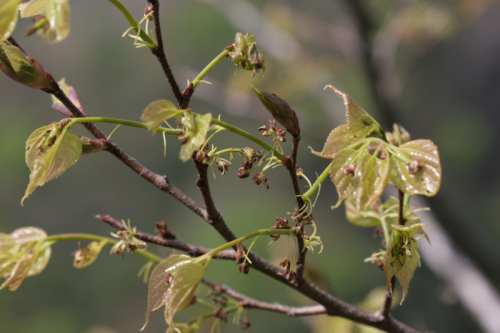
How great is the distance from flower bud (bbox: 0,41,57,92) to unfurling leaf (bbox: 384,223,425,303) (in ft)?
0.66

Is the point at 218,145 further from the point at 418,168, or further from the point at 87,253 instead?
the point at 418,168

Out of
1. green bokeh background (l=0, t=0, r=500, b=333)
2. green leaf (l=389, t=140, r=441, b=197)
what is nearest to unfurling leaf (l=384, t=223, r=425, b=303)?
green leaf (l=389, t=140, r=441, b=197)

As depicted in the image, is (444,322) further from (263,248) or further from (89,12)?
(89,12)

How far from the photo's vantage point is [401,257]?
0.19m

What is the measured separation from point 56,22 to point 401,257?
196 mm

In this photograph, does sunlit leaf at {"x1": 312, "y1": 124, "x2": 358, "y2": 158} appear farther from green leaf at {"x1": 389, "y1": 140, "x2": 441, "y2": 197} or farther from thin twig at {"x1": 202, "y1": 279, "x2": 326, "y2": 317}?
thin twig at {"x1": 202, "y1": 279, "x2": 326, "y2": 317}

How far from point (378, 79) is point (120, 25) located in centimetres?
103

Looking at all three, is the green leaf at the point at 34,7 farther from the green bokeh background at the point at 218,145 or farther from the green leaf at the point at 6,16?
the green bokeh background at the point at 218,145

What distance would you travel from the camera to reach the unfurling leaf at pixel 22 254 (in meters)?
0.23

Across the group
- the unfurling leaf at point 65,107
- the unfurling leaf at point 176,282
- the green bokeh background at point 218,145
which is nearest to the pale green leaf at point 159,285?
the unfurling leaf at point 176,282

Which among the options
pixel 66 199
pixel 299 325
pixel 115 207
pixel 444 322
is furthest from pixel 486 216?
pixel 66 199

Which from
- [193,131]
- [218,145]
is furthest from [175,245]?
[218,145]

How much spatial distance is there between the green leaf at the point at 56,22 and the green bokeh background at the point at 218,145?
82 centimetres

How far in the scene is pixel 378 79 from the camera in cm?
78
